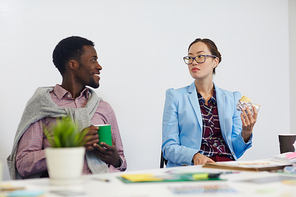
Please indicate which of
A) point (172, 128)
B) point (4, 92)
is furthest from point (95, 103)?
point (4, 92)

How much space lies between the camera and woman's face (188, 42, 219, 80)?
77.7 inches

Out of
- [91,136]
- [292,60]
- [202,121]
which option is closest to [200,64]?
[202,121]

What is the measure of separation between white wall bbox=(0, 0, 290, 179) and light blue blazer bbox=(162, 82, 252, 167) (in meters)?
0.51

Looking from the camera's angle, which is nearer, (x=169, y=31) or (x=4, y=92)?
(x=4, y=92)

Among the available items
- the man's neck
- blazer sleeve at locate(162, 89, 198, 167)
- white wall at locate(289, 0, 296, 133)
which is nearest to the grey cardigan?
the man's neck

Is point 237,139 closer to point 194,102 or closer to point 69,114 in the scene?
point 194,102

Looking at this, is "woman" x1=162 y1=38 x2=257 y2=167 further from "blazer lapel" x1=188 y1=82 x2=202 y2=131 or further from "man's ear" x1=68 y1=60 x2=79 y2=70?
"man's ear" x1=68 y1=60 x2=79 y2=70

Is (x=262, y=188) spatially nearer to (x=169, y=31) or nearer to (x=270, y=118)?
(x=169, y=31)

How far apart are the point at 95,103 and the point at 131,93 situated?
67 cm

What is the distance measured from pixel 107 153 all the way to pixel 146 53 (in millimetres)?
1120

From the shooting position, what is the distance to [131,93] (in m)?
2.41

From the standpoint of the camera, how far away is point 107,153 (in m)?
1.54

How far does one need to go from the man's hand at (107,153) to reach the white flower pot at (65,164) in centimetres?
56

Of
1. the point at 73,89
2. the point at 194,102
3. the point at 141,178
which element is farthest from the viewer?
the point at 194,102
